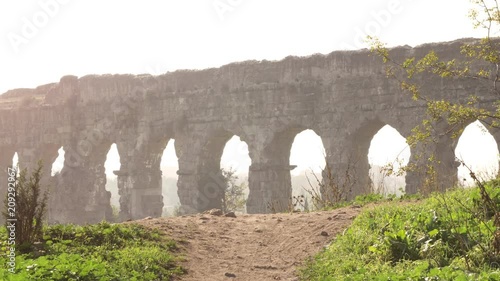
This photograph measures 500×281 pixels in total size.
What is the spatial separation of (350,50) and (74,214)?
12.4 metres

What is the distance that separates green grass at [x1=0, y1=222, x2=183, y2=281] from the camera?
717cm

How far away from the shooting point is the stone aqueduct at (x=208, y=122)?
18.3m

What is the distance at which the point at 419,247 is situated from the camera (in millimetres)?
7672

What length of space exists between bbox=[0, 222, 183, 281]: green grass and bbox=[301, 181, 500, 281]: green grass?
2041mm

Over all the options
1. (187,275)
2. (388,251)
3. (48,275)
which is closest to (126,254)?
(187,275)

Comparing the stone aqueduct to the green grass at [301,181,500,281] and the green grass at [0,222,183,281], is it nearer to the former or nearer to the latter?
the green grass at [301,181,500,281]

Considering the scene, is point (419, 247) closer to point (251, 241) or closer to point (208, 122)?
point (251, 241)

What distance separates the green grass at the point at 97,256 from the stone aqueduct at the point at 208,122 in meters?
8.27

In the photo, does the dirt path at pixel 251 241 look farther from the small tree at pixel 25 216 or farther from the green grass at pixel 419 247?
the small tree at pixel 25 216

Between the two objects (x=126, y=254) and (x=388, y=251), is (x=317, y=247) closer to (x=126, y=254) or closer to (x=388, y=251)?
(x=388, y=251)

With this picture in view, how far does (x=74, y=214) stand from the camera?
24844 millimetres

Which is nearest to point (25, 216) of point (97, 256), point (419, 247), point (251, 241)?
point (97, 256)

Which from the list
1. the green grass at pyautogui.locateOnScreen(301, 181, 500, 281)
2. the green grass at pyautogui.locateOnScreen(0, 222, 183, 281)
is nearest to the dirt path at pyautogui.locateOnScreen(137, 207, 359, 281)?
the green grass at pyautogui.locateOnScreen(0, 222, 183, 281)

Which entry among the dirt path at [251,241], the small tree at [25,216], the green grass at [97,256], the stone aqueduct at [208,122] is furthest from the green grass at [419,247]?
the stone aqueduct at [208,122]
